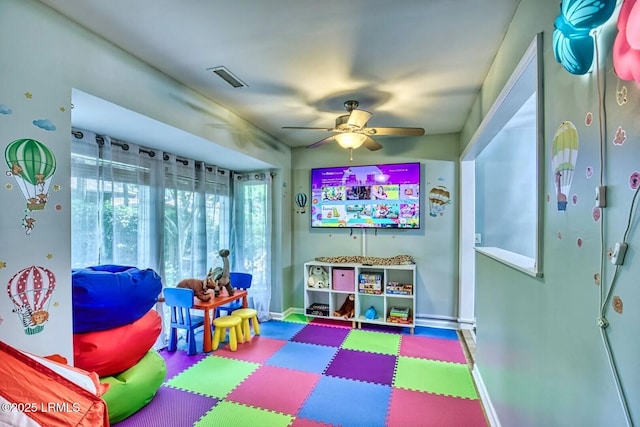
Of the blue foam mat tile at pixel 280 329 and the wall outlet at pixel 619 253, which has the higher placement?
the wall outlet at pixel 619 253

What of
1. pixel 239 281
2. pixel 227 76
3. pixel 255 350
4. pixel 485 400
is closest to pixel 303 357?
pixel 255 350

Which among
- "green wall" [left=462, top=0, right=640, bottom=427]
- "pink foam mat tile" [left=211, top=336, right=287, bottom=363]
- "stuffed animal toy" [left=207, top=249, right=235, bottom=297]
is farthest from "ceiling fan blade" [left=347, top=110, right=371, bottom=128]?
"pink foam mat tile" [left=211, top=336, right=287, bottom=363]

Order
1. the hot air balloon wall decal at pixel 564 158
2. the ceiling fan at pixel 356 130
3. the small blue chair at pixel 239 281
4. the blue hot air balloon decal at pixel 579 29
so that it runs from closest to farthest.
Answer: the blue hot air balloon decal at pixel 579 29 < the hot air balloon wall decal at pixel 564 158 < the ceiling fan at pixel 356 130 < the small blue chair at pixel 239 281

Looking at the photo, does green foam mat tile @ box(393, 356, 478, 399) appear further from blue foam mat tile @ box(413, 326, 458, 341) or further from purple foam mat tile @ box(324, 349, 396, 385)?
blue foam mat tile @ box(413, 326, 458, 341)

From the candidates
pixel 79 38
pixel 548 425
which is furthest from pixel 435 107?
pixel 79 38

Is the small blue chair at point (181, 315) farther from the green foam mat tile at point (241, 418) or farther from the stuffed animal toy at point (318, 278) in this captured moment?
the stuffed animal toy at point (318, 278)

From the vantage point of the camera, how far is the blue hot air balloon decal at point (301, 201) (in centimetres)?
450

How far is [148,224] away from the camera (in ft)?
9.87

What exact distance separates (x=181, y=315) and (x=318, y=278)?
1.79 m

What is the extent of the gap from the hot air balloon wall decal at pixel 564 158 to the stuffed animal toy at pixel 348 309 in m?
3.17

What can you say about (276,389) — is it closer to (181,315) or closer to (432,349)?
(181,315)

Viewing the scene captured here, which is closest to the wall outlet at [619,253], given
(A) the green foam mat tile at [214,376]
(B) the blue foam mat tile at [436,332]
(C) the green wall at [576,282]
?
(C) the green wall at [576,282]

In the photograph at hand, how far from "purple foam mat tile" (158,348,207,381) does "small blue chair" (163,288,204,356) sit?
0.05m

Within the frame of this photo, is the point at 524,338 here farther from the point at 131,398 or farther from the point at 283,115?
the point at 283,115
